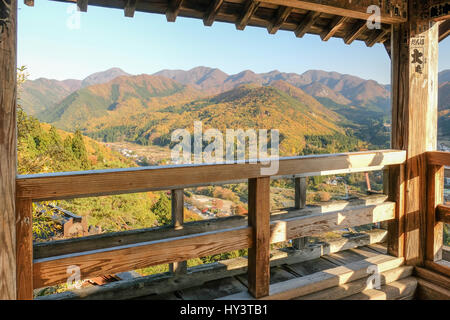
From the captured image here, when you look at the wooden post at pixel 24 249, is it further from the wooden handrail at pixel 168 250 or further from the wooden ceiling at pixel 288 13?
the wooden ceiling at pixel 288 13

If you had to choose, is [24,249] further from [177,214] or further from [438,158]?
[438,158]

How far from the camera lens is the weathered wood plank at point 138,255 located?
1.35 meters

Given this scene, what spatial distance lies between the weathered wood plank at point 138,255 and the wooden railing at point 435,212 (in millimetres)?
1542

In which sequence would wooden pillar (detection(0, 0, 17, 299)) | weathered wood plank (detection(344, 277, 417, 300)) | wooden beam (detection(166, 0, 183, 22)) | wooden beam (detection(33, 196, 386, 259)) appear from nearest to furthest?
wooden pillar (detection(0, 0, 17, 299)), wooden beam (detection(33, 196, 386, 259)), wooden beam (detection(166, 0, 183, 22)), weathered wood plank (detection(344, 277, 417, 300))

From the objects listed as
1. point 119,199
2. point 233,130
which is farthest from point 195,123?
point 119,199

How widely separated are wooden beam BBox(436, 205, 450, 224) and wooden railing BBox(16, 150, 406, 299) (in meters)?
0.42

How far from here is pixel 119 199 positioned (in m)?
20.0

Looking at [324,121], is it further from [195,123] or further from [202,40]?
[202,40]

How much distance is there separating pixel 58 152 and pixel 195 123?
7.49 m

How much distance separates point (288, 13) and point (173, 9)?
2.50 ft

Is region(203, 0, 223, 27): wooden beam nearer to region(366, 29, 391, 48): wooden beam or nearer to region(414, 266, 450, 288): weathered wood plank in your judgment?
region(366, 29, 391, 48): wooden beam

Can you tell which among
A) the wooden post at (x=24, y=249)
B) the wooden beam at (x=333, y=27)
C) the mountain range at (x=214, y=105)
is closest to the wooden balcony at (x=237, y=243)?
the wooden post at (x=24, y=249)

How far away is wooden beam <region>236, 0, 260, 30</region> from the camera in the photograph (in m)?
2.00

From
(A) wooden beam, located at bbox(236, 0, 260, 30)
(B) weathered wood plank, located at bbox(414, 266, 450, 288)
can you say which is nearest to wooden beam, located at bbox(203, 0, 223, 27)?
(A) wooden beam, located at bbox(236, 0, 260, 30)
